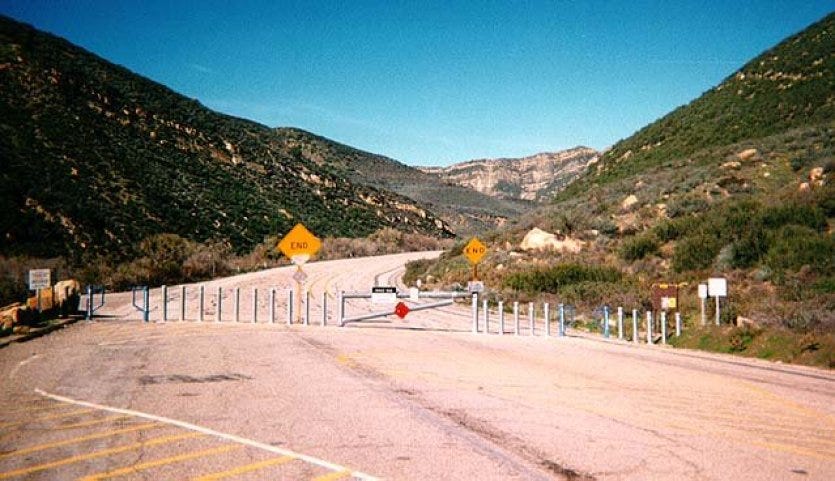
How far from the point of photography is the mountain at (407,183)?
381 ft

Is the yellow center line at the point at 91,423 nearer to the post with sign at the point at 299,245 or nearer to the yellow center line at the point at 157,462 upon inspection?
the yellow center line at the point at 157,462

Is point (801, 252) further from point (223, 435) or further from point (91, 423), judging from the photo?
point (91, 423)

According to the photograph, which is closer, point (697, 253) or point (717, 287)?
point (717, 287)

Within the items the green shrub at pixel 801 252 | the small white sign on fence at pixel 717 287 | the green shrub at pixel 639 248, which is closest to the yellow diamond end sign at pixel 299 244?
the small white sign on fence at pixel 717 287

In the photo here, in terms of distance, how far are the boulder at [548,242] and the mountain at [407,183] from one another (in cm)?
7457

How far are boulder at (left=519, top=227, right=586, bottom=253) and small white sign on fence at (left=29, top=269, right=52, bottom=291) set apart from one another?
22.5 meters

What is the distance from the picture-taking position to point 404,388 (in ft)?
30.2

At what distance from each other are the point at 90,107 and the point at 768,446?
197 ft

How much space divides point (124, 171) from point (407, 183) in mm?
86622

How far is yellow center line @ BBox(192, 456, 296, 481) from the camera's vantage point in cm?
520

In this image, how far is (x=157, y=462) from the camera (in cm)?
561

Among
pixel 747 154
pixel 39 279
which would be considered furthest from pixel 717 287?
pixel 747 154

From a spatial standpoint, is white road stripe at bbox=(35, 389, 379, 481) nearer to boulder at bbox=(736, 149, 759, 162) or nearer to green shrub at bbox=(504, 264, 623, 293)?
green shrub at bbox=(504, 264, 623, 293)

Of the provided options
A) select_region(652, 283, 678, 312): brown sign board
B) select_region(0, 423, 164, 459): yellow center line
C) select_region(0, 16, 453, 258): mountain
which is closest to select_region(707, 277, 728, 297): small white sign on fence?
select_region(652, 283, 678, 312): brown sign board
